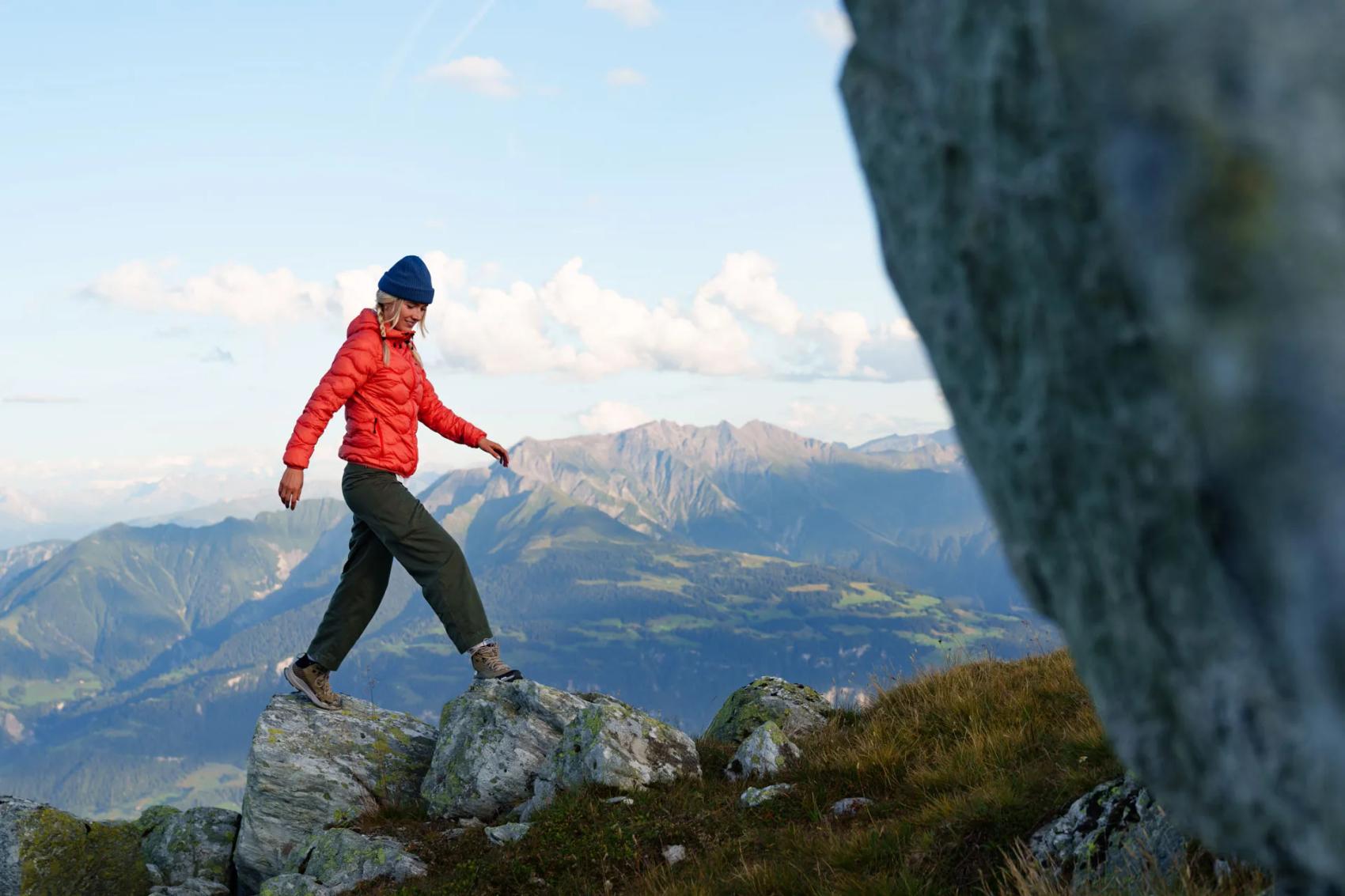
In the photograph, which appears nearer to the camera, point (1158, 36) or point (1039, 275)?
point (1158, 36)

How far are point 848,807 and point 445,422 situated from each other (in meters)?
6.34

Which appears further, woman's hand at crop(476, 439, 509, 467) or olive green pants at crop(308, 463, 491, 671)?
woman's hand at crop(476, 439, 509, 467)

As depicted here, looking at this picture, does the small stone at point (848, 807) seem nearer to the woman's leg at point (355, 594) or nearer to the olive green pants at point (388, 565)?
the olive green pants at point (388, 565)

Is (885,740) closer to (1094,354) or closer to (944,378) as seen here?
(944,378)

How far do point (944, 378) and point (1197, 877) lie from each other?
10.6 feet

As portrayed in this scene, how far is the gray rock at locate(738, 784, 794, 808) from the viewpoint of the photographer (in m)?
7.49

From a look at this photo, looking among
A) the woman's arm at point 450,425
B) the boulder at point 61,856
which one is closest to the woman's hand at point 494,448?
the woman's arm at point 450,425

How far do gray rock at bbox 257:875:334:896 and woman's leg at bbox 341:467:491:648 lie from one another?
2664 mm

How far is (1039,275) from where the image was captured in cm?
191

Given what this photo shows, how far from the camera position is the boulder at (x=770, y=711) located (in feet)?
35.4

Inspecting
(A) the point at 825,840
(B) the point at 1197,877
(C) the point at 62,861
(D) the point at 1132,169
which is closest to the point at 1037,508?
(D) the point at 1132,169

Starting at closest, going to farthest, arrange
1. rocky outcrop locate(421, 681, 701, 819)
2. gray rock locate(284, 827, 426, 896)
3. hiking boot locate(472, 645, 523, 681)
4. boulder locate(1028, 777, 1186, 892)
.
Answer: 1. boulder locate(1028, 777, 1186, 892)
2. gray rock locate(284, 827, 426, 896)
3. rocky outcrop locate(421, 681, 701, 819)
4. hiking boot locate(472, 645, 523, 681)

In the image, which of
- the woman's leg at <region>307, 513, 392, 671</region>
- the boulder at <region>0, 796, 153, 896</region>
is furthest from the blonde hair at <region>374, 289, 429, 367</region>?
the boulder at <region>0, 796, 153, 896</region>

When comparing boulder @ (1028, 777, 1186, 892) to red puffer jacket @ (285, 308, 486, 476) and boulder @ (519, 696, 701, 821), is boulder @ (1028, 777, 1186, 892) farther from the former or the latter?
red puffer jacket @ (285, 308, 486, 476)
